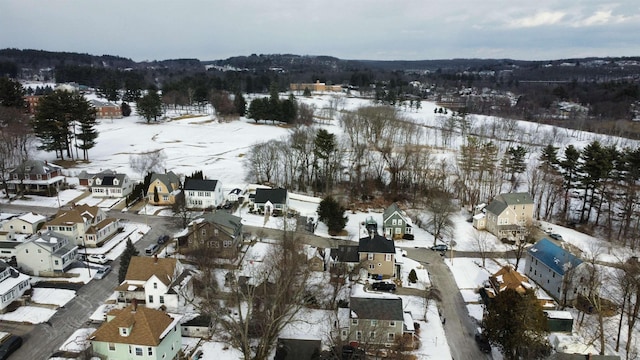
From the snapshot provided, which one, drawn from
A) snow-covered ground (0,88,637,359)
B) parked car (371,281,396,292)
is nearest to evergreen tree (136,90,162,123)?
snow-covered ground (0,88,637,359)

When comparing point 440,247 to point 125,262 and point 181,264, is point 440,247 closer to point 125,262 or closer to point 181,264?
point 181,264

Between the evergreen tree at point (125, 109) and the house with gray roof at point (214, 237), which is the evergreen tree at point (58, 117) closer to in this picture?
the house with gray roof at point (214, 237)

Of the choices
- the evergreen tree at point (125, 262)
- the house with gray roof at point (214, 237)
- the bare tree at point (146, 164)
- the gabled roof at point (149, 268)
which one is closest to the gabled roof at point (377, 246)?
the house with gray roof at point (214, 237)

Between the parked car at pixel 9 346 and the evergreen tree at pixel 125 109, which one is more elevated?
the evergreen tree at pixel 125 109

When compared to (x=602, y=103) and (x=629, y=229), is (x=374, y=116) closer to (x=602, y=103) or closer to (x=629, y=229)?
(x=629, y=229)

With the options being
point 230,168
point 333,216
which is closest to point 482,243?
point 333,216

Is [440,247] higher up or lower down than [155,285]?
lower down

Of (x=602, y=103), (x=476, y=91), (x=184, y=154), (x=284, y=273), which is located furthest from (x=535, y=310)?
(x=476, y=91)
